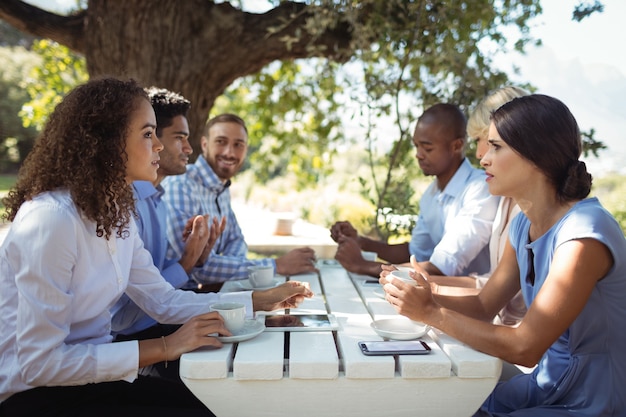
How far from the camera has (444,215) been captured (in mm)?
3434

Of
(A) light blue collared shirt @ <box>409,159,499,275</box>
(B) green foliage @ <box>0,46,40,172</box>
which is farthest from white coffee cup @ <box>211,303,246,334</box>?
(B) green foliage @ <box>0,46,40,172</box>

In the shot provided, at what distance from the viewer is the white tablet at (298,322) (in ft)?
6.32

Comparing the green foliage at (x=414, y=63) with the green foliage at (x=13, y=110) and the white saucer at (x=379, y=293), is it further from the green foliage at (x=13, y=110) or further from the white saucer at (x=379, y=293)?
the green foliage at (x=13, y=110)

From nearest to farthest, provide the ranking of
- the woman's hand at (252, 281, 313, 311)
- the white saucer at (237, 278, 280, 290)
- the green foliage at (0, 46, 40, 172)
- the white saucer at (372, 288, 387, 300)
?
the woman's hand at (252, 281, 313, 311) < the white saucer at (372, 288, 387, 300) < the white saucer at (237, 278, 280, 290) < the green foliage at (0, 46, 40, 172)

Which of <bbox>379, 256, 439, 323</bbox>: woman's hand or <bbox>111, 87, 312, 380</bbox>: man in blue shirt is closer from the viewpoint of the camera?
<bbox>379, 256, 439, 323</bbox>: woman's hand

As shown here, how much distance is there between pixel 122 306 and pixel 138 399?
65cm

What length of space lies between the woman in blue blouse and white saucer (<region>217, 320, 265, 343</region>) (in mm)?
462

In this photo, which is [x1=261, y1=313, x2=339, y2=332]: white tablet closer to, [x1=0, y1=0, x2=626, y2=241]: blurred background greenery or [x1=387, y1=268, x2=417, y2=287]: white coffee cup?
[x1=387, y1=268, x2=417, y2=287]: white coffee cup

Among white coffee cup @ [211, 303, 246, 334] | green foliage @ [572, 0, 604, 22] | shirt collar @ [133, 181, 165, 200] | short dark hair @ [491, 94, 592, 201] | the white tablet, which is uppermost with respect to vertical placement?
green foliage @ [572, 0, 604, 22]

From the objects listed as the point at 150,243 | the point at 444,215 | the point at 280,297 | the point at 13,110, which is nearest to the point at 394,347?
the point at 280,297

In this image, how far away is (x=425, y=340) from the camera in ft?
6.01

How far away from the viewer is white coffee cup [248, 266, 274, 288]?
2697mm

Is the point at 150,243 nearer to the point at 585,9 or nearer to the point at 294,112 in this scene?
the point at 585,9

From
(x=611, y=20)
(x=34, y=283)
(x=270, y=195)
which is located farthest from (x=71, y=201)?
(x=270, y=195)
